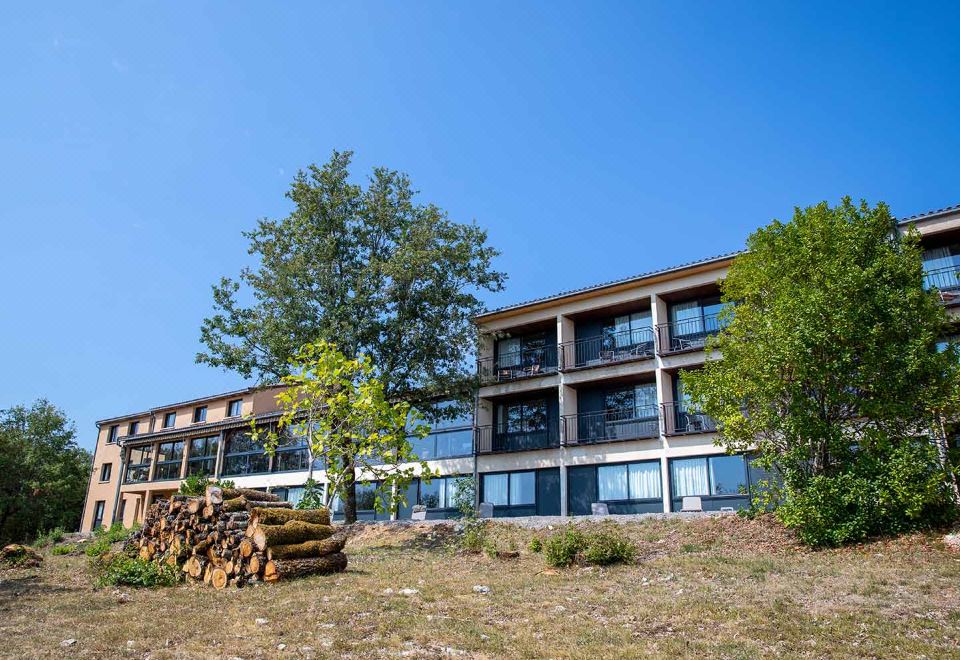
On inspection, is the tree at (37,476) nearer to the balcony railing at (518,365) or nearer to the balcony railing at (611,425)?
the balcony railing at (518,365)

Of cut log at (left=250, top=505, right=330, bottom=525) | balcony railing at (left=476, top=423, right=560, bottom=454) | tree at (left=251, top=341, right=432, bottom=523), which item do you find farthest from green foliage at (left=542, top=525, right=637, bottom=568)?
balcony railing at (left=476, top=423, right=560, bottom=454)

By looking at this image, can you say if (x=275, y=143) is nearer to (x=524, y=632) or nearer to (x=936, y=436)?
(x=524, y=632)

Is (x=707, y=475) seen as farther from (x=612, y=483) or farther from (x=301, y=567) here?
(x=301, y=567)

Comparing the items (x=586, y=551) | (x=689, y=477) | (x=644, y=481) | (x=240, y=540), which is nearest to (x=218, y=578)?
(x=240, y=540)

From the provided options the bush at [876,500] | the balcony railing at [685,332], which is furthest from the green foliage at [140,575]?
the balcony railing at [685,332]

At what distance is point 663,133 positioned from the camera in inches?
677

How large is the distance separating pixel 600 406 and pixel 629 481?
3.45m

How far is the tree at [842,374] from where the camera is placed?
14633 mm

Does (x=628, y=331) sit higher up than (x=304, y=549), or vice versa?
(x=628, y=331)

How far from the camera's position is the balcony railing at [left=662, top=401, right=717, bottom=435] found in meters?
24.6

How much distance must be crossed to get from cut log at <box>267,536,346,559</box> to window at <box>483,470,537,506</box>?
14.6 metres

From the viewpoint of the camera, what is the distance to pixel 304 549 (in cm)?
1326

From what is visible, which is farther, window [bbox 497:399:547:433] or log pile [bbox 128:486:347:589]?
window [bbox 497:399:547:433]

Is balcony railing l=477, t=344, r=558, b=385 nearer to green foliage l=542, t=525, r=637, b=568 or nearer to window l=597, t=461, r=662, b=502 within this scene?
window l=597, t=461, r=662, b=502
